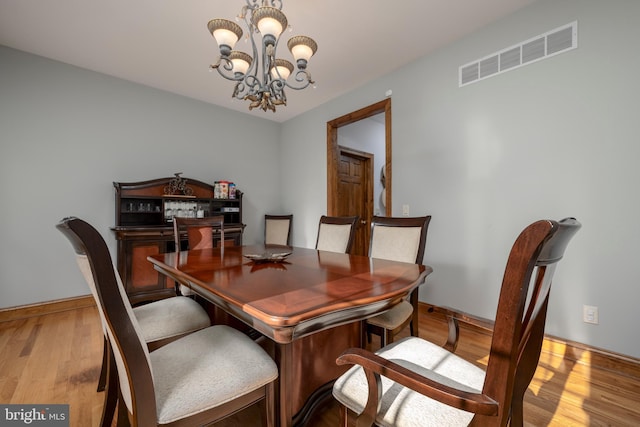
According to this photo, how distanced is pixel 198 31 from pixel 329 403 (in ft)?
10.3

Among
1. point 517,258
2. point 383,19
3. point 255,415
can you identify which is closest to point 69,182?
point 255,415

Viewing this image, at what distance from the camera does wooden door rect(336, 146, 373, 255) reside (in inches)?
168

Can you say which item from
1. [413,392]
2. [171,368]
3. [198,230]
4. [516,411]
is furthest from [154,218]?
[516,411]

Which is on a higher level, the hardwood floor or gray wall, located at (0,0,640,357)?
gray wall, located at (0,0,640,357)

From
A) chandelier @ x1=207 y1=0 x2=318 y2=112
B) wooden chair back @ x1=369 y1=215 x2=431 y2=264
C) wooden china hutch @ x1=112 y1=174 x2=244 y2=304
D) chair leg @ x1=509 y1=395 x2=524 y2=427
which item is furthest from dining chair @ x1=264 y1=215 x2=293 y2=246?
chair leg @ x1=509 y1=395 x2=524 y2=427

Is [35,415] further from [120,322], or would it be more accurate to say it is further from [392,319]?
[392,319]

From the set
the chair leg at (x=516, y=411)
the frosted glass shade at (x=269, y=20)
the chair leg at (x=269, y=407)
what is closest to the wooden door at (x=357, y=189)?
the frosted glass shade at (x=269, y=20)

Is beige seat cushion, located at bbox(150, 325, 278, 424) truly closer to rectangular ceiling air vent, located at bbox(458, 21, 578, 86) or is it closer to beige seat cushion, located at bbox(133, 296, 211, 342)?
beige seat cushion, located at bbox(133, 296, 211, 342)

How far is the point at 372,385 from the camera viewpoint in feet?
2.45

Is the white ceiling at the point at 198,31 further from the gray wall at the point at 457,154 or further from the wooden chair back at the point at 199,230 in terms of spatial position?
the wooden chair back at the point at 199,230

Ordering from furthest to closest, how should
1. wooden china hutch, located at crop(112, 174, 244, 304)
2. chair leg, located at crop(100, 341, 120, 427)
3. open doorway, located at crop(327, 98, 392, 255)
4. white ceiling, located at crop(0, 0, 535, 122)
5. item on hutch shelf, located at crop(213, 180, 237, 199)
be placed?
item on hutch shelf, located at crop(213, 180, 237, 199)
open doorway, located at crop(327, 98, 392, 255)
wooden china hutch, located at crop(112, 174, 244, 304)
white ceiling, located at crop(0, 0, 535, 122)
chair leg, located at crop(100, 341, 120, 427)

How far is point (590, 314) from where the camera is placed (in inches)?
75.8

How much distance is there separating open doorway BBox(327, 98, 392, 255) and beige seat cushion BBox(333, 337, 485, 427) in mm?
2233

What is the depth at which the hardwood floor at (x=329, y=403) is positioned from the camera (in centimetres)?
140
